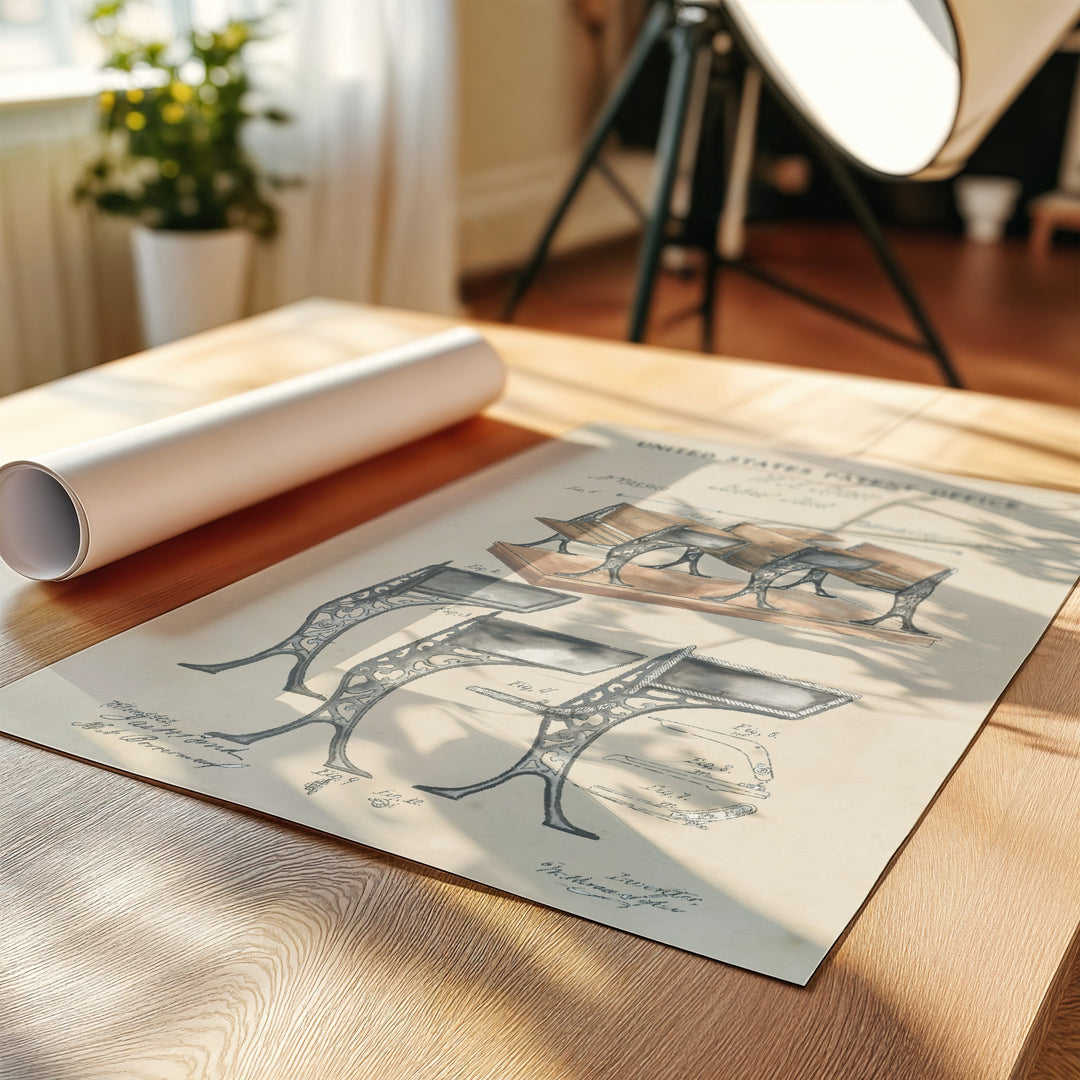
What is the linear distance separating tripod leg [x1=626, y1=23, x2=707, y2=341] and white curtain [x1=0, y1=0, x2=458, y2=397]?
50.9 inches

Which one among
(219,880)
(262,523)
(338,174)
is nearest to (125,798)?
(219,880)

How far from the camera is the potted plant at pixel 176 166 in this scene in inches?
92.0

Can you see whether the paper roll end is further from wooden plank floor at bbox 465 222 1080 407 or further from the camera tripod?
wooden plank floor at bbox 465 222 1080 407

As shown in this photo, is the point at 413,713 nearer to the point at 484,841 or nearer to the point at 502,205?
the point at 484,841

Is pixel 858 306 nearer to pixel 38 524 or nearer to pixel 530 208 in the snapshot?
pixel 530 208

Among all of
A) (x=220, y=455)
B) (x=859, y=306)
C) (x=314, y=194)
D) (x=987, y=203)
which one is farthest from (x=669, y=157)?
(x=987, y=203)

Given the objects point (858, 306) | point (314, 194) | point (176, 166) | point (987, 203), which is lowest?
point (858, 306)

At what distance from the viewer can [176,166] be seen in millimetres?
2391

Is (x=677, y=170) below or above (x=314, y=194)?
above

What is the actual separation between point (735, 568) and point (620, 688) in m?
0.17

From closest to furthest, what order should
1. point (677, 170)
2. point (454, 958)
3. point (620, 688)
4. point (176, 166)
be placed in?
point (454, 958), point (620, 688), point (677, 170), point (176, 166)

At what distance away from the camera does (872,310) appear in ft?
11.2

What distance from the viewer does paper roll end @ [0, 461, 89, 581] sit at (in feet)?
2.39

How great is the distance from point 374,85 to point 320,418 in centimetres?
213
